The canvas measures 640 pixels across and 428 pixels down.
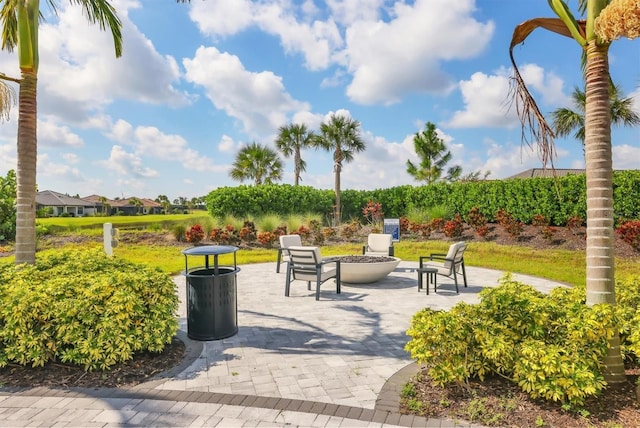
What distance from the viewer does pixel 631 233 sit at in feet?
39.4

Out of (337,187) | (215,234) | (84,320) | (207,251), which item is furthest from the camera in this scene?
(337,187)

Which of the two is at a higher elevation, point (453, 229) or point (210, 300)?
point (453, 229)

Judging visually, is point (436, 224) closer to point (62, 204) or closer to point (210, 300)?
point (210, 300)

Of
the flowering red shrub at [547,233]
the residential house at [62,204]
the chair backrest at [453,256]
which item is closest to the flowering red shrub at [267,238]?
the chair backrest at [453,256]

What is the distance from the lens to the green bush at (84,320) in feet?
12.5

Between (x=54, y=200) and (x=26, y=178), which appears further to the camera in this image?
(x=54, y=200)

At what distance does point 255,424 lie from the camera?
9.61 feet

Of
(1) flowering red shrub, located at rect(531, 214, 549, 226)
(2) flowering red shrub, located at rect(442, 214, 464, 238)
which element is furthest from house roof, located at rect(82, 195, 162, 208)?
(1) flowering red shrub, located at rect(531, 214, 549, 226)

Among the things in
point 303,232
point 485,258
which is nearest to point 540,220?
point 485,258

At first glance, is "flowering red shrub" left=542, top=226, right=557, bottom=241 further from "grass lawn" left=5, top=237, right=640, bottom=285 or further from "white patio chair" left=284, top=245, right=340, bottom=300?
"white patio chair" left=284, top=245, right=340, bottom=300

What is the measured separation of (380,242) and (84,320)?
7.31 metres

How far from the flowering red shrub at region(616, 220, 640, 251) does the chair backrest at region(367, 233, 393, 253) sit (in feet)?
26.6

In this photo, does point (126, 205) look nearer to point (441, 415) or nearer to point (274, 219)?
point (274, 219)

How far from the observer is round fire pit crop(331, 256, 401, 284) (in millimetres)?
7953
